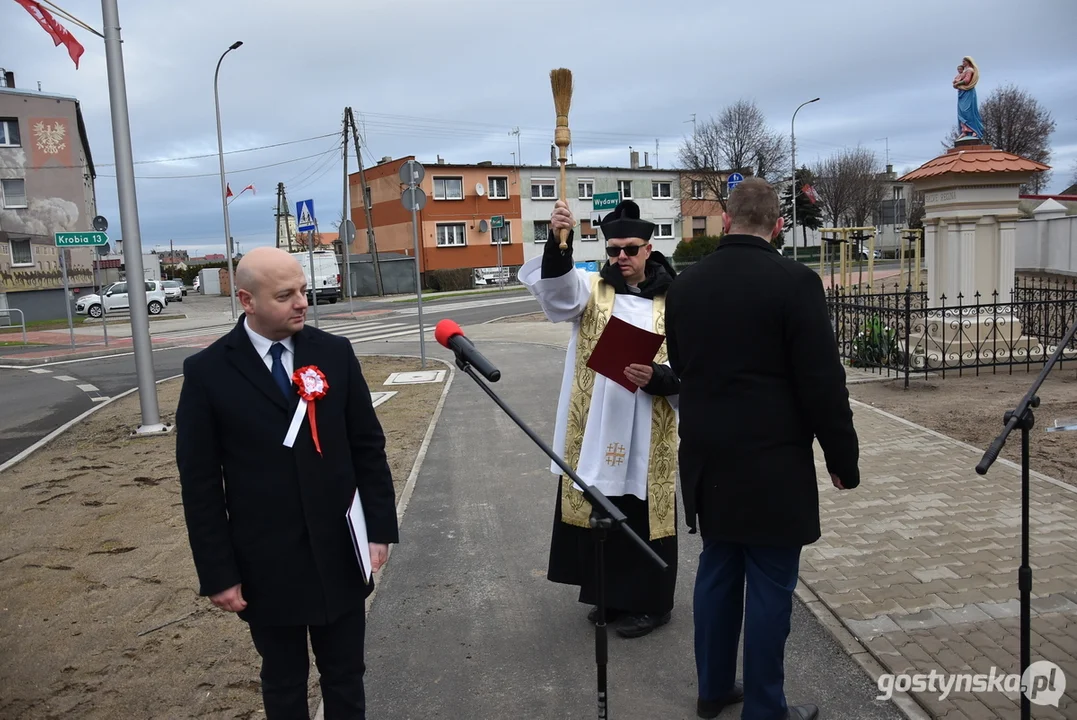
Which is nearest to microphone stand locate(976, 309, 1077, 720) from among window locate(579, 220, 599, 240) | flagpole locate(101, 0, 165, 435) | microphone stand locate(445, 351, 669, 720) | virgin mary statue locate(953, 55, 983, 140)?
microphone stand locate(445, 351, 669, 720)

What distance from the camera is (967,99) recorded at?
12094 mm

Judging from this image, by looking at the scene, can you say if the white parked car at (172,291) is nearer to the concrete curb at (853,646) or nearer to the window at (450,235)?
the window at (450,235)

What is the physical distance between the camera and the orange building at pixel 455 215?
1973 inches

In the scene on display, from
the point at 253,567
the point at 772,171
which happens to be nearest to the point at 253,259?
the point at 253,567

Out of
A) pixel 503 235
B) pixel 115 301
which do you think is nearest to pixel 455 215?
pixel 503 235

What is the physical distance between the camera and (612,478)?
3900 millimetres

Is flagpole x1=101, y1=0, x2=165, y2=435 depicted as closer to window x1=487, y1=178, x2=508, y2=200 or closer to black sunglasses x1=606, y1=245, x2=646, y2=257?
black sunglasses x1=606, y1=245, x2=646, y2=257

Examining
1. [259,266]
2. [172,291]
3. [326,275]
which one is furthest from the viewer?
[172,291]

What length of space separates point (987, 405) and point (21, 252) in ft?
136

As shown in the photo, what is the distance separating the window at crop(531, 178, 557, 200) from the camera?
176 ft

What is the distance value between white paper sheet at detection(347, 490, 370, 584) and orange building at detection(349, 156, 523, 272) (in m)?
46.3

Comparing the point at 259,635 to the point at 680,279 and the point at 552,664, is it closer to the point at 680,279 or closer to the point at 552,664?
the point at 552,664

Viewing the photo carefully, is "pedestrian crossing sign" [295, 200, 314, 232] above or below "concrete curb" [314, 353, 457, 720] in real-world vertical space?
above

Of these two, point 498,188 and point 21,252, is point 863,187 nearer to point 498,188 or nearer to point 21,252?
point 498,188
